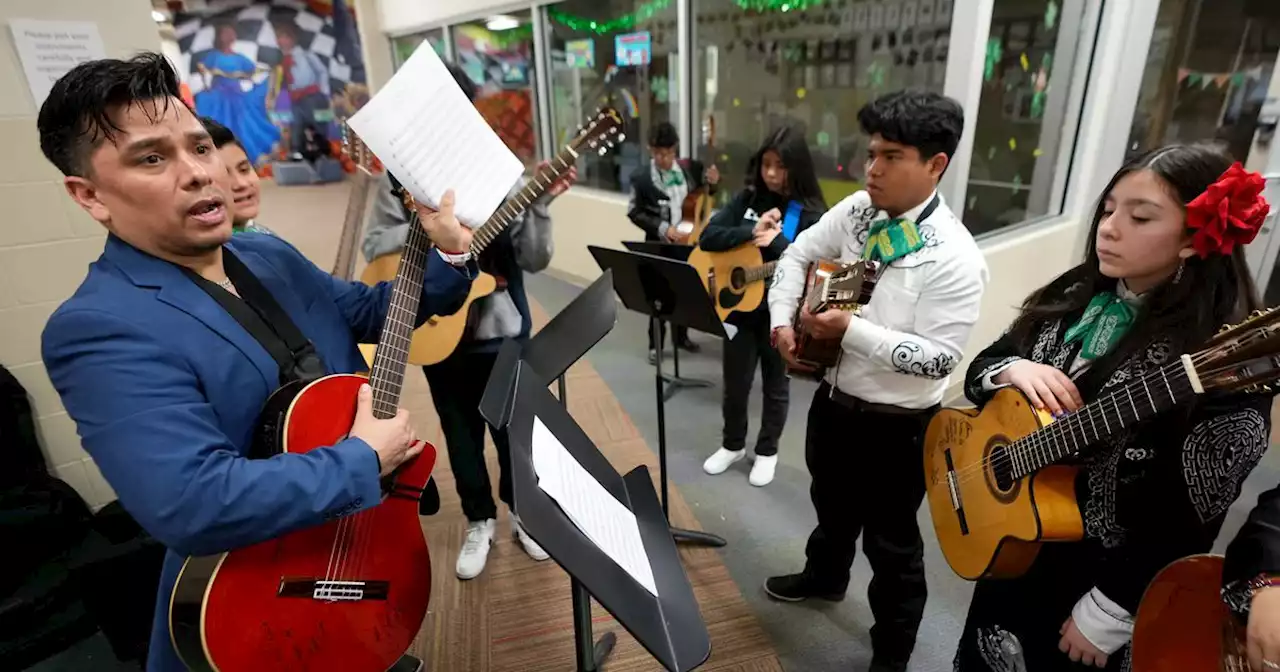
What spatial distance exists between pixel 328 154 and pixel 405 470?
10.9 m

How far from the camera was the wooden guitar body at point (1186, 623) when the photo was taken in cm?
91

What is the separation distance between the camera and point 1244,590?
0.83 metres

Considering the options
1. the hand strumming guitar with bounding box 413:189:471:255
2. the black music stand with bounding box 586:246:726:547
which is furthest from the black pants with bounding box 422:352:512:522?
the hand strumming guitar with bounding box 413:189:471:255

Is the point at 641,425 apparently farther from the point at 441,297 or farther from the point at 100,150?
the point at 100,150

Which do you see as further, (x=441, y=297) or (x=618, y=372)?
(x=618, y=372)

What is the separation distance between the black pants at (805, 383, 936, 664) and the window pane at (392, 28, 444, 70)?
6367 mm

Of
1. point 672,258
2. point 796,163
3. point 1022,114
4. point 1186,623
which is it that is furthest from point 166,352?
point 1022,114

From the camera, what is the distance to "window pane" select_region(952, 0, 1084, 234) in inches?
114

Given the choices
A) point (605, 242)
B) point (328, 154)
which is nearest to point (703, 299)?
point (605, 242)

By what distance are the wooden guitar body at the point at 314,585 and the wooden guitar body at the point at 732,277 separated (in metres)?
1.73

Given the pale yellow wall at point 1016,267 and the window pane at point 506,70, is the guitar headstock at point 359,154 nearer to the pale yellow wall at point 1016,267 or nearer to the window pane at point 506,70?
the pale yellow wall at point 1016,267

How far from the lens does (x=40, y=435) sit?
218cm

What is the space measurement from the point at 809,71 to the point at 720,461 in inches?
Answer: 112

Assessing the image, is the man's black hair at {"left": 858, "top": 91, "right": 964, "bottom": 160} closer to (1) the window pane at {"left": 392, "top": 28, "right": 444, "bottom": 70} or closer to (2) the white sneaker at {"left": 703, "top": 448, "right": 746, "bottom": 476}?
(2) the white sneaker at {"left": 703, "top": 448, "right": 746, "bottom": 476}
